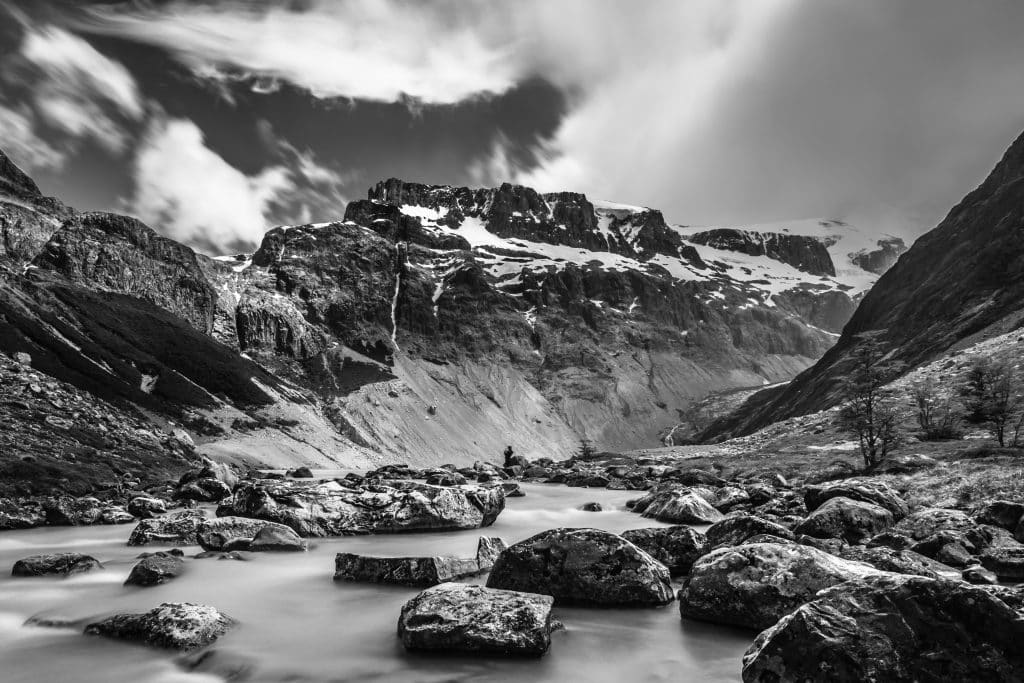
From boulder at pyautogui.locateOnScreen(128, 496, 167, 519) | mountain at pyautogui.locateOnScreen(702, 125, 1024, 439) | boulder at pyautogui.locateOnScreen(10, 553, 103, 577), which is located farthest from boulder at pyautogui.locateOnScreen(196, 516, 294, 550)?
mountain at pyautogui.locateOnScreen(702, 125, 1024, 439)

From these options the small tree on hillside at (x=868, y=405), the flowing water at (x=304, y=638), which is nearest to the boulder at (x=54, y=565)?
the flowing water at (x=304, y=638)

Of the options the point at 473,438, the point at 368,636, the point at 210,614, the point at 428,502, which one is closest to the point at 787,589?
the point at 368,636

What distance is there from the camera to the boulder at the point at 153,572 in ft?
46.2

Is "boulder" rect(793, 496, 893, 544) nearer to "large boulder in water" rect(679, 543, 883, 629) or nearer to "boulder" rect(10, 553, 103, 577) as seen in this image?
"large boulder in water" rect(679, 543, 883, 629)

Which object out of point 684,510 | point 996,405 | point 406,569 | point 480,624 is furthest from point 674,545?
point 996,405

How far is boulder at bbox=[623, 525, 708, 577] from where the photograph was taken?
47.2 feet

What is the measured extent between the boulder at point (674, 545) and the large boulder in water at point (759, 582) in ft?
11.2

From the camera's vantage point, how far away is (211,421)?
102m

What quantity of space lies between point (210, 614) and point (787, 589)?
10.4 metres

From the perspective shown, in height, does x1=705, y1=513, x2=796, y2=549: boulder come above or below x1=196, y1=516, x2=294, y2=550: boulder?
above

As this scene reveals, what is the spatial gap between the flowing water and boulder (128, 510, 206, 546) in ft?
11.1

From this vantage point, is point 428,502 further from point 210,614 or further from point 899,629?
point 899,629

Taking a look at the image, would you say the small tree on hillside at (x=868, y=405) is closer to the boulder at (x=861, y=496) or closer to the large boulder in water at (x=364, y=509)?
the boulder at (x=861, y=496)

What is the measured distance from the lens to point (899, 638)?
650 cm
